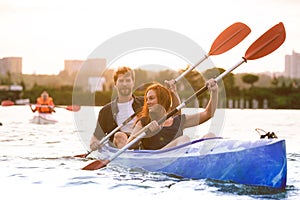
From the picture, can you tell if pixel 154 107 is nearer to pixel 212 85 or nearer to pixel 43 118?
pixel 212 85

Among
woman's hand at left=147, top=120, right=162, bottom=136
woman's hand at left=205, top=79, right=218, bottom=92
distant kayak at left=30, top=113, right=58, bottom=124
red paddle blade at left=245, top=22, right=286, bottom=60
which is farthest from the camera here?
distant kayak at left=30, top=113, right=58, bottom=124

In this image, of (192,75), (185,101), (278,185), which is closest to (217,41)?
(192,75)

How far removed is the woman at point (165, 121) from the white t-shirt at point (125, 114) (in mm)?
437

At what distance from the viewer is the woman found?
6.02m

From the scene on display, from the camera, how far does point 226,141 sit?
18.7 ft

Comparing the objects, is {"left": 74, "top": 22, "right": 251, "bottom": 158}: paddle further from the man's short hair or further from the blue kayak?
the blue kayak

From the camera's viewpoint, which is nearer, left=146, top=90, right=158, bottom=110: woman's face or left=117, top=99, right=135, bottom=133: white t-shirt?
left=146, top=90, right=158, bottom=110: woman's face

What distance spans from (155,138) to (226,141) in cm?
84

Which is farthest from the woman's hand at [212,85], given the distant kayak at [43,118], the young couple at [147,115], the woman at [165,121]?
the distant kayak at [43,118]

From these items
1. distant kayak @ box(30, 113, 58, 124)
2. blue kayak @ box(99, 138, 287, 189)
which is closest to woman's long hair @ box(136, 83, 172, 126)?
blue kayak @ box(99, 138, 287, 189)

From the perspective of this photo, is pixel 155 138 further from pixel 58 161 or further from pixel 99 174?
pixel 58 161

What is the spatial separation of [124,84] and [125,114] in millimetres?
363

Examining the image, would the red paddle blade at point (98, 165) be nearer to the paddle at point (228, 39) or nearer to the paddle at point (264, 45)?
the paddle at point (264, 45)

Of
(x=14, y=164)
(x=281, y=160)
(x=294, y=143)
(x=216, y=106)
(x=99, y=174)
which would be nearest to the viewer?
(x=281, y=160)
